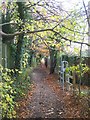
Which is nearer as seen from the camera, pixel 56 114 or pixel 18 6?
pixel 56 114

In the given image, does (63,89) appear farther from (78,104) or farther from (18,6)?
(18,6)

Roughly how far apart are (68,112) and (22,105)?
913 millimetres

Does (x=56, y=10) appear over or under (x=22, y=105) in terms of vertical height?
over

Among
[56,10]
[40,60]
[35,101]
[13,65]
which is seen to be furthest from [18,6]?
[40,60]

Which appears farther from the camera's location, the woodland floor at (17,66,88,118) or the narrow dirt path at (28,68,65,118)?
the narrow dirt path at (28,68,65,118)

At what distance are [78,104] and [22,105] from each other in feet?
3.57

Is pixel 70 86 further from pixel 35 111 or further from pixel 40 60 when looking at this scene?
pixel 40 60

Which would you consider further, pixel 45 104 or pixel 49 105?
pixel 45 104

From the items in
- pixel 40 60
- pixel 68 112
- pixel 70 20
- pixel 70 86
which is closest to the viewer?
pixel 70 20

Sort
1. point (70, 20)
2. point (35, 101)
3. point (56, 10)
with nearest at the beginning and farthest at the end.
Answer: point (70, 20)
point (56, 10)
point (35, 101)

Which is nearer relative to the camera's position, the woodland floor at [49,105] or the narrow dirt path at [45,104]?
the woodland floor at [49,105]

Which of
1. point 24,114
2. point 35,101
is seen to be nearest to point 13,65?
point 35,101

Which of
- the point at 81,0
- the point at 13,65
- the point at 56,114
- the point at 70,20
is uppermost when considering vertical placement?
the point at 81,0

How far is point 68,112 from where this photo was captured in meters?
4.92
